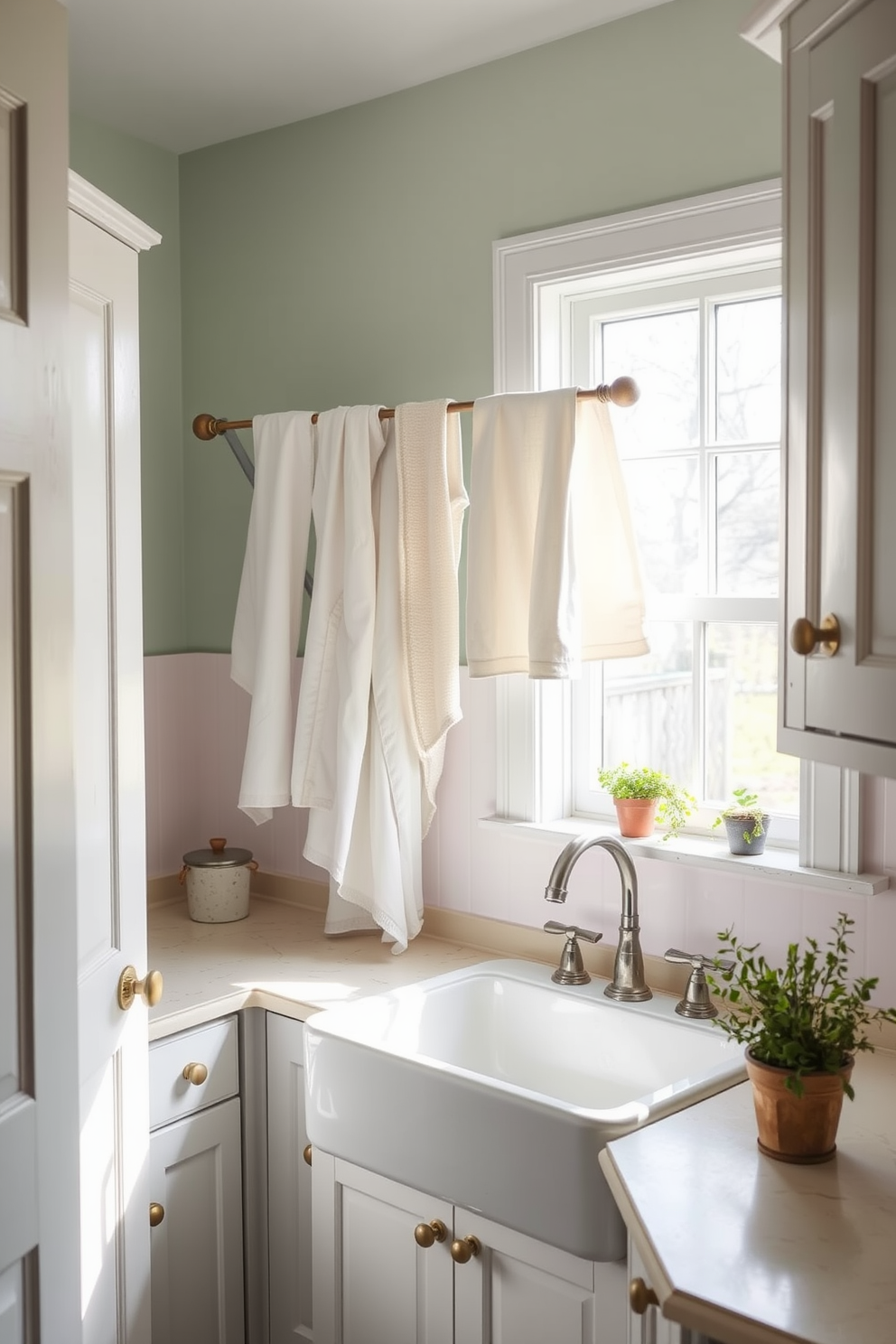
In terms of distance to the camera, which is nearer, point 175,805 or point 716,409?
point 716,409

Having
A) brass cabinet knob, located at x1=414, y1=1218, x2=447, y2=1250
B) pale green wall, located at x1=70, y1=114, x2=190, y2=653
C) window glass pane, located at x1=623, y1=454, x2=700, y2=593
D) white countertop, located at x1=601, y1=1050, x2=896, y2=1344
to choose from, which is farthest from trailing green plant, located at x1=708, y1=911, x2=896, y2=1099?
pale green wall, located at x1=70, y1=114, x2=190, y2=653

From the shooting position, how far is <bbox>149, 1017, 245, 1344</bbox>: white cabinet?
2.07m

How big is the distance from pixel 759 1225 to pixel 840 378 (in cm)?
90

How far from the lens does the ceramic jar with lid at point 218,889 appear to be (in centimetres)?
264

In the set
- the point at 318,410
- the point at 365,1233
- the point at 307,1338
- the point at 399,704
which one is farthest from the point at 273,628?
the point at 307,1338

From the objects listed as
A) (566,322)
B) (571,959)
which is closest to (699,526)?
(566,322)

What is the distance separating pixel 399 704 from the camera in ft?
7.77

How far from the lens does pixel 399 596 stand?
7.74 feet

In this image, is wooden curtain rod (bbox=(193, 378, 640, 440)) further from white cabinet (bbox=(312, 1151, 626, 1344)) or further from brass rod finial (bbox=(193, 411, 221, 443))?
white cabinet (bbox=(312, 1151, 626, 1344))

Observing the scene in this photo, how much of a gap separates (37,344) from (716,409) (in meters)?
1.35

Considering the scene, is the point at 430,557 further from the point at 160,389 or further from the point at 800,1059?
the point at 800,1059

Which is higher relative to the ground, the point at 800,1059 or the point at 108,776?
the point at 108,776

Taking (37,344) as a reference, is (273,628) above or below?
below

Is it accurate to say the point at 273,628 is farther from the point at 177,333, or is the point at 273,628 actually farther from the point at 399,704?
the point at 177,333
